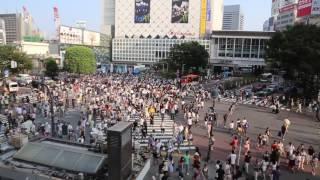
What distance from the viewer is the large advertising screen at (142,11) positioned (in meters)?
116

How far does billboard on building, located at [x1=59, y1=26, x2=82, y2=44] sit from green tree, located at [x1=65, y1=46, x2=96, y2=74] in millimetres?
50972

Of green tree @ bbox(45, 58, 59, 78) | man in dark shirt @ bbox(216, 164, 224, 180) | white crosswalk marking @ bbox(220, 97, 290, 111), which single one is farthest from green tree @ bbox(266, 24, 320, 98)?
green tree @ bbox(45, 58, 59, 78)

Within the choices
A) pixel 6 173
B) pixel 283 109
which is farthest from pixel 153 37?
pixel 6 173

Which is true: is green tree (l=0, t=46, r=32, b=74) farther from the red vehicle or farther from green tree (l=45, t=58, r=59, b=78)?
the red vehicle

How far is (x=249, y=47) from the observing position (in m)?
90.9

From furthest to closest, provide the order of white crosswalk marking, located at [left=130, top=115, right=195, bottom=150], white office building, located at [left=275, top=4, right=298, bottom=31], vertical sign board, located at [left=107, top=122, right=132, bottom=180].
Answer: white office building, located at [left=275, top=4, right=298, bottom=31], white crosswalk marking, located at [left=130, top=115, right=195, bottom=150], vertical sign board, located at [left=107, top=122, right=132, bottom=180]

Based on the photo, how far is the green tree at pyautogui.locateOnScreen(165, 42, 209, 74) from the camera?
236 feet

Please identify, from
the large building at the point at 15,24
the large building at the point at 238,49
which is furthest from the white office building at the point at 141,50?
the large building at the point at 15,24

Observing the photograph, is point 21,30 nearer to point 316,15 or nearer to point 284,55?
point 316,15

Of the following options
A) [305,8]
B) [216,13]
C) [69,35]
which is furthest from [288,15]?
[69,35]

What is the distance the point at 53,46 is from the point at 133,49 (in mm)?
26369

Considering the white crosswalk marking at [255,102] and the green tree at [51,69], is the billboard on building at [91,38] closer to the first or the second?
the green tree at [51,69]

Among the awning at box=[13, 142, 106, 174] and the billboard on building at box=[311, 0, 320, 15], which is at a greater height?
the billboard on building at box=[311, 0, 320, 15]

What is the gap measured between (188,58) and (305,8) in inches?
1458
